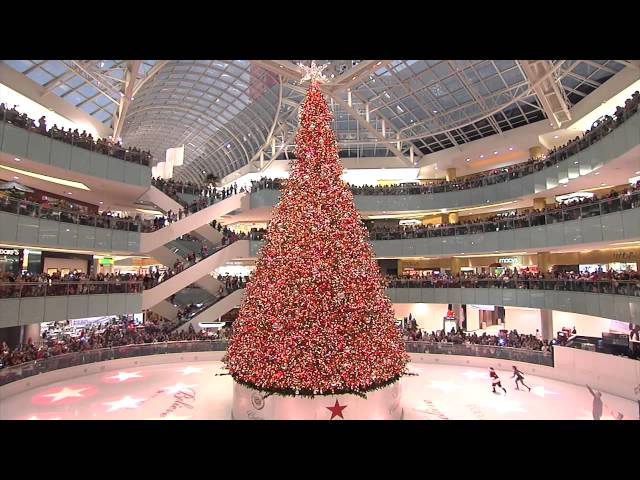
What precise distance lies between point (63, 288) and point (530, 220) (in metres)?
24.4

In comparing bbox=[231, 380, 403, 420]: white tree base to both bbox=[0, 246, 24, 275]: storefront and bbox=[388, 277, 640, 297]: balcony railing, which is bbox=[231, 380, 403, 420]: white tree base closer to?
bbox=[388, 277, 640, 297]: balcony railing

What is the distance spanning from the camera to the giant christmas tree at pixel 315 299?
10.9m

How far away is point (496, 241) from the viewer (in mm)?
27000

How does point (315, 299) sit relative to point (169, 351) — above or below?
above

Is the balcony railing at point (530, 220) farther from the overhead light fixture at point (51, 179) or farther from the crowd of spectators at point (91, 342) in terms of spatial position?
the overhead light fixture at point (51, 179)

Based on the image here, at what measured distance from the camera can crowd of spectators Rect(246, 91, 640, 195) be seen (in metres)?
17.5

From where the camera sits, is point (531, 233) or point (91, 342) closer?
point (91, 342)

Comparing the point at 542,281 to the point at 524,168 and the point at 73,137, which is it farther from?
the point at 73,137

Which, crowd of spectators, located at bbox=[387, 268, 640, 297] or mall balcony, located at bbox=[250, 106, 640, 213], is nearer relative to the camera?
crowd of spectators, located at bbox=[387, 268, 640, 297]

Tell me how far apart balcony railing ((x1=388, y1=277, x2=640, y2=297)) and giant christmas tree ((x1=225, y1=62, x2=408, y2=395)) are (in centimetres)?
1063

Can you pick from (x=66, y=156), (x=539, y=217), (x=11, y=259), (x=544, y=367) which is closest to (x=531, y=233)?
(x=539, y=217)

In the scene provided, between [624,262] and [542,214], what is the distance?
7069 mm

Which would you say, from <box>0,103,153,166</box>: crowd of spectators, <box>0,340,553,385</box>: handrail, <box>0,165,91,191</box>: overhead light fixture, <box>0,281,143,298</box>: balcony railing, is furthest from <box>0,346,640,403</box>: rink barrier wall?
<box>0,103,153,166</box>: crowd of spectators

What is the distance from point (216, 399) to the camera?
48.4 feet
